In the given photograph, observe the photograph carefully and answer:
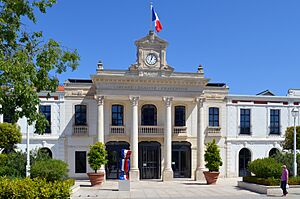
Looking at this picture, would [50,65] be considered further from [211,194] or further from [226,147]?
[226,147]

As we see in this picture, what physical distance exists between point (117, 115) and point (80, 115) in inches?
122

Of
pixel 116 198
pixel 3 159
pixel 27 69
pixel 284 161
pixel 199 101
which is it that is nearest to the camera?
pixel 27 69

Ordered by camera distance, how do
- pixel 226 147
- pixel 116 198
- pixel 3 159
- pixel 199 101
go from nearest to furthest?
pixel 116 198 → pixel 3 159 → pixel 199 101 → pixel 226 147

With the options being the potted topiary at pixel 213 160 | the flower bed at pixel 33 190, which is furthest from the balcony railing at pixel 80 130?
the flower bed at pixel 33 190

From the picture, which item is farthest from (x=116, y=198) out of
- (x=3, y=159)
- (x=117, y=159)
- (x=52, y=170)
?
(x=117, y=159)

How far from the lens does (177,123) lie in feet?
111

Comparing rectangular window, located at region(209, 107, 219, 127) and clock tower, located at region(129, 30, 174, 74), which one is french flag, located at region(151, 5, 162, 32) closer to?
clock tower, located at region(129, 30, 174, 74)

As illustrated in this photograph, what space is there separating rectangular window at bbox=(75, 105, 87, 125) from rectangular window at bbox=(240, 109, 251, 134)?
45.3ft

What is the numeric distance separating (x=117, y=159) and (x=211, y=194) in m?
12.6

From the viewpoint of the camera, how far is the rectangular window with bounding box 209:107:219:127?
114 ft

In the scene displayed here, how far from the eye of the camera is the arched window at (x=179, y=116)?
1339 inches

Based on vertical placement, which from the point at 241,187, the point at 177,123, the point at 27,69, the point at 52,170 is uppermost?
the point at 27,69

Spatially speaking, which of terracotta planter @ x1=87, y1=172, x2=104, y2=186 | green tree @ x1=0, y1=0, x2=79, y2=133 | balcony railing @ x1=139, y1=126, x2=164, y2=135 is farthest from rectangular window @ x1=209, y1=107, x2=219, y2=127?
green tree @ x1=0, y1=0, x2=79, y2=133

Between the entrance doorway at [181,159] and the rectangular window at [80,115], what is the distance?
25.8ft
